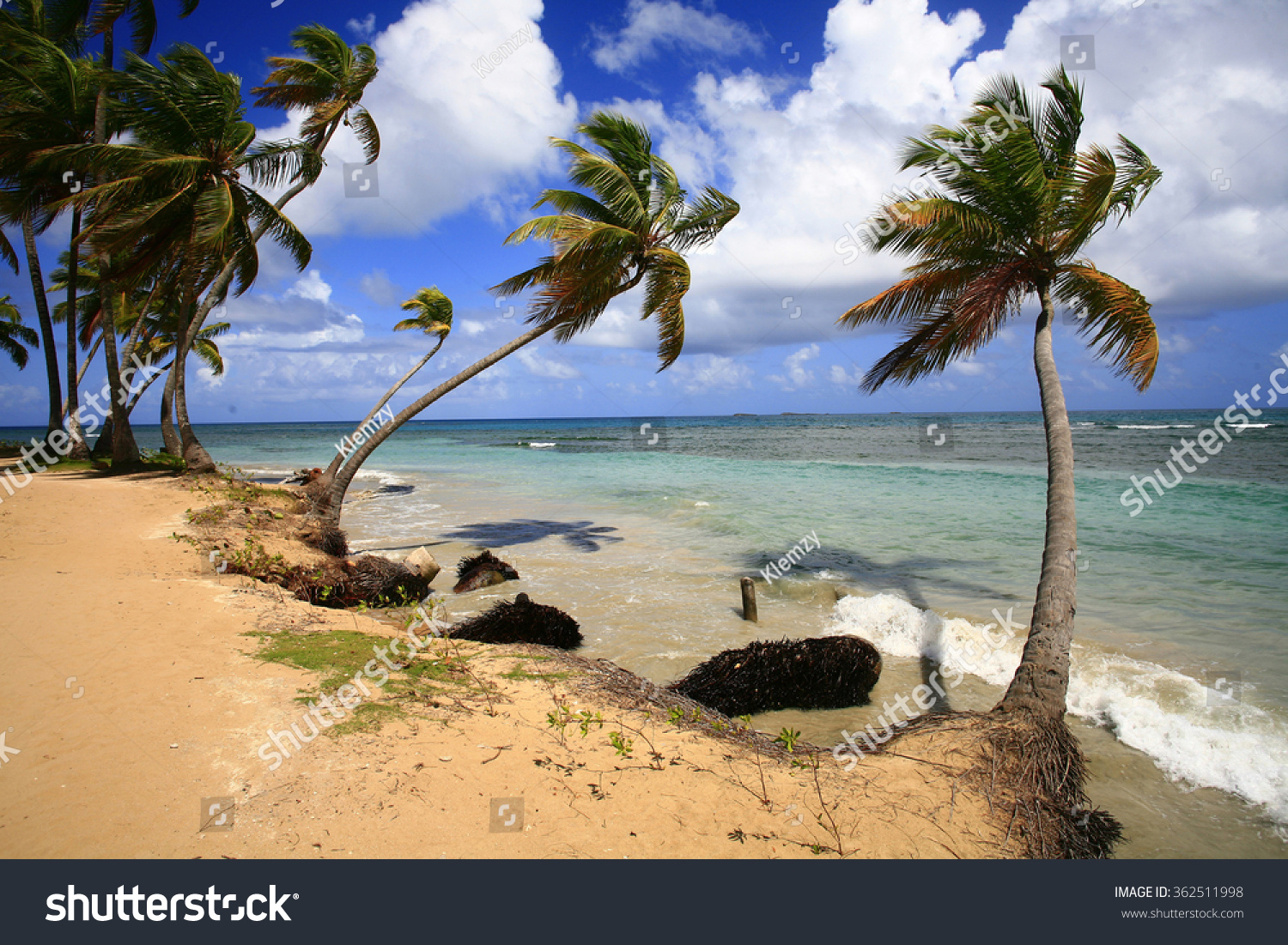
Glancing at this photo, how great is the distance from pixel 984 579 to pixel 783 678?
264 inches

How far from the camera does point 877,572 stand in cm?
1211

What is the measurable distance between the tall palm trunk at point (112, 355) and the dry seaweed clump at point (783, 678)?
1760 centimetres

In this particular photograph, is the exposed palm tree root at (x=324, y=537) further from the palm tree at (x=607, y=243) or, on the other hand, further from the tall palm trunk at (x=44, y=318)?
the tall palm trunk at (x=44, y=318)

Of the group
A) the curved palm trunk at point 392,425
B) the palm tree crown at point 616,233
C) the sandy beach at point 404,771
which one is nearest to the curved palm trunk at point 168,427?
the curved palm trunk at point 392,425

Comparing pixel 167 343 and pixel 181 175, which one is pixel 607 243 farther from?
pixel 167 343

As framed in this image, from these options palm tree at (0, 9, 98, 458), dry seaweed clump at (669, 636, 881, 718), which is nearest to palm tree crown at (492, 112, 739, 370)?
dry seaweed clump at (669, 636, 881, 718)

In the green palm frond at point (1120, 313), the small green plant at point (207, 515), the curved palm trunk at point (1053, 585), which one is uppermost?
the green palm frond at point (1120, 313)

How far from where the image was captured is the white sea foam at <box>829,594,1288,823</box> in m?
5.43

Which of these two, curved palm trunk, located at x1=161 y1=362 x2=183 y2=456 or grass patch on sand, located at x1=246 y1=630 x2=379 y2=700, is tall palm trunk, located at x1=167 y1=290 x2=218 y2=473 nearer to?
curved palm trunk, located at x1=161 y1=362 x2=183 y2=456

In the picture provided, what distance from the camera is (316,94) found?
1412cm

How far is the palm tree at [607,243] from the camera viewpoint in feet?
37.5

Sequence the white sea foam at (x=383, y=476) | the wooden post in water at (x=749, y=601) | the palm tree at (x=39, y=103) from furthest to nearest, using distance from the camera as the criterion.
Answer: the white sea foam at (x=383, y=476), the palm tree at (x=39, y=103), the wooden post in water at (x=749, y=601)

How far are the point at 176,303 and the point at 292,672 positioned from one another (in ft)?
77.7
